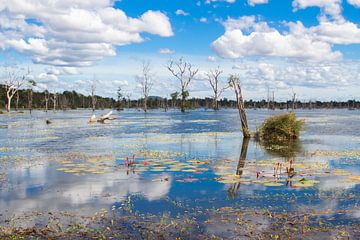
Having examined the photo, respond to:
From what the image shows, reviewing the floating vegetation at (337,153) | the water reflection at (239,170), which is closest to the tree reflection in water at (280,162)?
the water reflection at (239,170)

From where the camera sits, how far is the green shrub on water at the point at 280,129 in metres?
26.9

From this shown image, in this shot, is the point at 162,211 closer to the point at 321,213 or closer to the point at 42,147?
the point at 321,213

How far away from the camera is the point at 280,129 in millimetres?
26875

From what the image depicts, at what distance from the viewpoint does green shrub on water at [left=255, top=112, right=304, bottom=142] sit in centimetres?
2689

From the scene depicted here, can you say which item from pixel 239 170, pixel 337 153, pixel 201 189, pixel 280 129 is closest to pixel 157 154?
pixel 239 170

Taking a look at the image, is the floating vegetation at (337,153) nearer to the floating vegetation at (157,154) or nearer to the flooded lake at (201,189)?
the flooded lake at (201,189)

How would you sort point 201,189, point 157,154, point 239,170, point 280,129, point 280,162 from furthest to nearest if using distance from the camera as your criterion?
point 280,129
point 157,154
point 280,162
point 239,170
point 201,189

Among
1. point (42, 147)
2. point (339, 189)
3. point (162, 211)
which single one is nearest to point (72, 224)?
point (162, 211)

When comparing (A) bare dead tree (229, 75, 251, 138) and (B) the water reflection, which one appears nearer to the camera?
(B) the water reflection

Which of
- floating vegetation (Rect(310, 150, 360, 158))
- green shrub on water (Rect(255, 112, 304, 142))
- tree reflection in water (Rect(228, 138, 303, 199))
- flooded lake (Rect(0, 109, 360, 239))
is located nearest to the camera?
flooded lake (Rect(0, 109, 360, 239))

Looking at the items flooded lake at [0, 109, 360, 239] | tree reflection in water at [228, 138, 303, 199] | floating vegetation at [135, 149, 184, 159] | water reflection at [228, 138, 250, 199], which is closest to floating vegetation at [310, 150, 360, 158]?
flooded lake at [0, 109, 360, 239]

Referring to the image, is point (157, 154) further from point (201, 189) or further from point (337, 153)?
point (337, 153)

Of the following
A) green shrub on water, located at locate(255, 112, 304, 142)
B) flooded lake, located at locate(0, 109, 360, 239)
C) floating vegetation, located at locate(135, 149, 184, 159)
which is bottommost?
floating vegetation, located at locate(135, 149, 184, 159)

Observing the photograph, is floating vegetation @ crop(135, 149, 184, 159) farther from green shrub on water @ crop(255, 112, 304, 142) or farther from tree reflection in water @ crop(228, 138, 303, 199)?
green shrub on water @ crop(255, 112, 304, 142)
